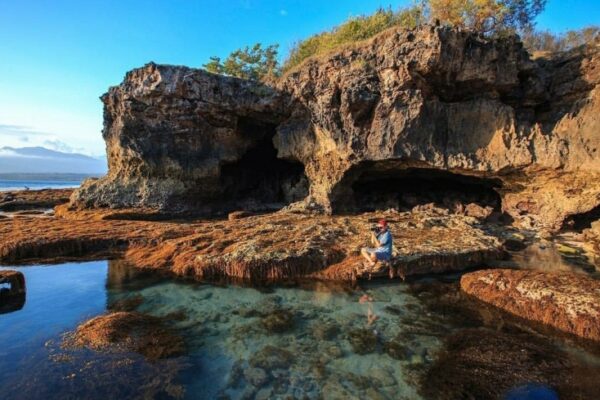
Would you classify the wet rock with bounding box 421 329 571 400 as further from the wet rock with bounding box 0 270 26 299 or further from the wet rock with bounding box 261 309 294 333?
the wet rock with bounding box 0 270 26 299

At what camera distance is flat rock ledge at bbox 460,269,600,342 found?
8664 mm

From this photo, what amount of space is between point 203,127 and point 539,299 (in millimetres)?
21940

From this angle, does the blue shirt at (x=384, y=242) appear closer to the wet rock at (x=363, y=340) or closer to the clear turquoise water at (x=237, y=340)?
the clear turquoise water at (x=237, y=340)

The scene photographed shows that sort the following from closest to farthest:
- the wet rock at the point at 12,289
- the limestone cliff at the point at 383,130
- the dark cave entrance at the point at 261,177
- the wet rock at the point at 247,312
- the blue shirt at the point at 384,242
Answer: the wet rock at the point at 247,312 < the wet rock at the point at 12,289 < the blue shirt at the point at 384,242 < the limestone cliff at the point at 383,130 < the dark cave entrance at the point at 261,177

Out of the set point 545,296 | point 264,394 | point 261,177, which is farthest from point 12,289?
point 261,177

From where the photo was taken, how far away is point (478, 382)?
6.72 metres

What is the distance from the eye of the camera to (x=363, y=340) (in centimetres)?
849

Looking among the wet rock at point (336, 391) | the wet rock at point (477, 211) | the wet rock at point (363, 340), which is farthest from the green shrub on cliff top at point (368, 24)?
the wet rock at point (336, 391)

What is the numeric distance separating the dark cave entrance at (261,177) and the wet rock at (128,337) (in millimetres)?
18718

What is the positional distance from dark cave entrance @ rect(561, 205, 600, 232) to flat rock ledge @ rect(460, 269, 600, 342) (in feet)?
35.0

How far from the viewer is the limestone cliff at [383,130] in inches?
754

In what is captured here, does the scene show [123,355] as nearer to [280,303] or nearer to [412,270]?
[280,303]

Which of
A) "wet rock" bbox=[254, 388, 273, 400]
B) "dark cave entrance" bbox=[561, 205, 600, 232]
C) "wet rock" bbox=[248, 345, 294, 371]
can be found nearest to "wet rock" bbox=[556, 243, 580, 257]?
"dark cave entrance" bbox=[561, 205, 600, 232]

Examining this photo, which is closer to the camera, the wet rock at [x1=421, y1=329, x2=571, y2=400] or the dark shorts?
the wet rock at [x1=421, y1=329, x2=571, y2=400]
